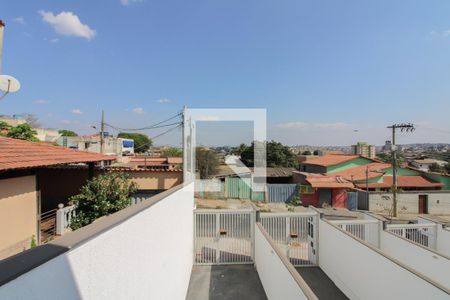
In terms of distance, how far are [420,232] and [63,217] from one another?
9.02 meters

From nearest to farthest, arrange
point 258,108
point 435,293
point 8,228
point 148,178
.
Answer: point 435,293, point 8,228, point 148,178, point 258,108

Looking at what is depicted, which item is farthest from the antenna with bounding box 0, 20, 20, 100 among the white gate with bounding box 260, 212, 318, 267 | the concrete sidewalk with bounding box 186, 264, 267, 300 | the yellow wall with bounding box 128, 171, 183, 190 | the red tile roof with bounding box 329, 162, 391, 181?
the red tile roof with bounding box 329, 162, 391, 181

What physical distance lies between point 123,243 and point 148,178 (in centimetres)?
652

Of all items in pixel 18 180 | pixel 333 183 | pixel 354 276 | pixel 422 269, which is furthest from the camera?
pixel 333 183

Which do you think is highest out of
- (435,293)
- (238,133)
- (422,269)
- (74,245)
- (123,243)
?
(238,133)

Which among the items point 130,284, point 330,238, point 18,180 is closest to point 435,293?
point 330,238

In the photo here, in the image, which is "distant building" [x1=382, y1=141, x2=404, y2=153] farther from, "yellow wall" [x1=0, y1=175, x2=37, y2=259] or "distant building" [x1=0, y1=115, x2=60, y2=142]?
"distant building" [x1=0, y1=115, x2=60, y2=142]

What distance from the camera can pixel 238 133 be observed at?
971 cm

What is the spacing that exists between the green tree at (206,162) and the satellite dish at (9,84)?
1307cm

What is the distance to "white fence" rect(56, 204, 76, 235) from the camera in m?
4.40

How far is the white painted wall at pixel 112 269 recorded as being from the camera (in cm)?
86

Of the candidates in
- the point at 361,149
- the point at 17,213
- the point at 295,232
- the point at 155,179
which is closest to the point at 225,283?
the point at 295,232

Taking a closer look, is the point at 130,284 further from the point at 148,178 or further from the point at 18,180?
the point at 148,178

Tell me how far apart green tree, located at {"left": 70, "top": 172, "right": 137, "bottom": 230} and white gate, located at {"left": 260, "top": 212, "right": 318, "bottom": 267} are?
419 cm
